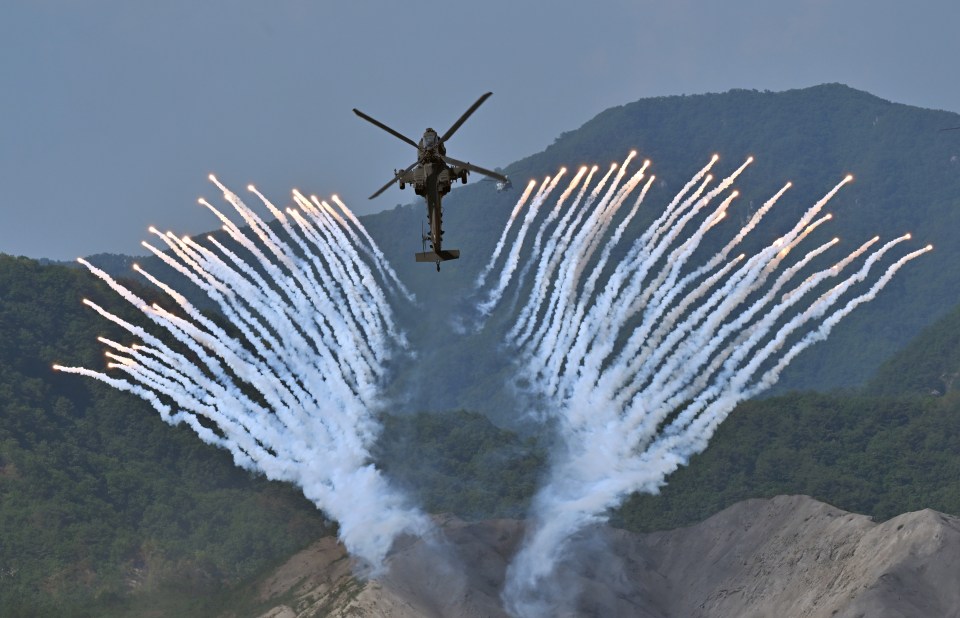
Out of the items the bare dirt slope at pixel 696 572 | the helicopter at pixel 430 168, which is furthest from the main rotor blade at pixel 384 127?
the bare dirt slope at pixel 696 572

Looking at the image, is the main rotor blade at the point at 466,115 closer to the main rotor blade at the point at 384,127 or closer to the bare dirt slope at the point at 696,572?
the main rotor blade at the point at 384,127

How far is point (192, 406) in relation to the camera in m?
140

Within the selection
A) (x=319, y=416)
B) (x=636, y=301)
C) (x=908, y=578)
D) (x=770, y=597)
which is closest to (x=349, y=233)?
(x=319, y=416)

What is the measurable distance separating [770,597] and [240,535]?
58.6 metres

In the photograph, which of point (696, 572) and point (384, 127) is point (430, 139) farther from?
point (696, 572)

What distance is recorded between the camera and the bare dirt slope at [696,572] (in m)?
123

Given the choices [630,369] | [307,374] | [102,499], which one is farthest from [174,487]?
[630,369]

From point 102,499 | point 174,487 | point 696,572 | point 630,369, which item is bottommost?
point 696,572

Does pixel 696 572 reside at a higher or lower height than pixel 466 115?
lower

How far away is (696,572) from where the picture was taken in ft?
489

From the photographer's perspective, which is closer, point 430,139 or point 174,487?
point 430,139

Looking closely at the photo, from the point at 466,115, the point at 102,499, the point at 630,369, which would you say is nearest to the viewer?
the point at 466,115

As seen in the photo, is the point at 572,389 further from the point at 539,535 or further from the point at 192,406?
the point at 192,406

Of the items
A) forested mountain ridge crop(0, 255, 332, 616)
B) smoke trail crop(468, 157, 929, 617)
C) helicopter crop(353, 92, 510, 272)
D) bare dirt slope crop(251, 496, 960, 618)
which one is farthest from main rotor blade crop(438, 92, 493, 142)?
forested mountain ridge crop(0, 255, 332, 616)
